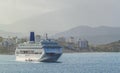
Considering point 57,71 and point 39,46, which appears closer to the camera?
point 57,71

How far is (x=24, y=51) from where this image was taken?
140250 millimetres

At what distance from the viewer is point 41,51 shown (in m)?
129

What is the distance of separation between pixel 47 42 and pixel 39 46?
2481 mm

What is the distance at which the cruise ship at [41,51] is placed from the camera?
126 meters

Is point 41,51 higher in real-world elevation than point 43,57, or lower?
higher

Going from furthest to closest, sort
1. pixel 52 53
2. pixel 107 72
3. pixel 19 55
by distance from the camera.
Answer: pixel 19 55, pixel 52 53, pixel 107 72

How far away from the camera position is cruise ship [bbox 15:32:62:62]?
126188 millimetres

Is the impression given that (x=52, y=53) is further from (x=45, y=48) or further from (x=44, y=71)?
(x=44, y=71)

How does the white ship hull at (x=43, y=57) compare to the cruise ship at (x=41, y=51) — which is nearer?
the white ship hull at (x=43, y=57)

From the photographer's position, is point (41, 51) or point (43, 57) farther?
point (41, 51)

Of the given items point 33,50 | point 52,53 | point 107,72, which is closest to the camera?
point 107,72

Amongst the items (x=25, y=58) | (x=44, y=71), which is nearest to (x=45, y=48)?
(x=25, y=58)

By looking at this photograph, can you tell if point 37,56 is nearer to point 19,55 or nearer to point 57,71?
point 19,55

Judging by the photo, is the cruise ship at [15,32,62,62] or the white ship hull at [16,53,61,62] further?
the cruise ship at [15,32,62,62]
